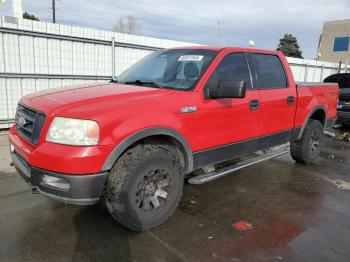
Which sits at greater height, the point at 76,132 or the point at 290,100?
the point at 290,100

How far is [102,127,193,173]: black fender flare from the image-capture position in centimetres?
282

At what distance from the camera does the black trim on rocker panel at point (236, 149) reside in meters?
3.72

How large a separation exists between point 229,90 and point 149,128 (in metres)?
1.02

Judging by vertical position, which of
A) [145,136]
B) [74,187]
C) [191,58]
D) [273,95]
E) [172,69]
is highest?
[191,58]

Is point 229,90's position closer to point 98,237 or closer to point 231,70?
point 231,70

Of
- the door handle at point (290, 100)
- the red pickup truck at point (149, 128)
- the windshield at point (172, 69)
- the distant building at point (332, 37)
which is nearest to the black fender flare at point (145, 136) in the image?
the red pickup truck at point (149, 128)

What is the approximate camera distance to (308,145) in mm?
5664

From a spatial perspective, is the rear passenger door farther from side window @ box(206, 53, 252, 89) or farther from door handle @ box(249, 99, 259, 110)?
side window @ box(206, 53, 252, 89)

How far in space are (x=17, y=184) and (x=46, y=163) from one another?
201 centimetres

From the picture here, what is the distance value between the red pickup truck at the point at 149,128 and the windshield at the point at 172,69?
14 millimetres

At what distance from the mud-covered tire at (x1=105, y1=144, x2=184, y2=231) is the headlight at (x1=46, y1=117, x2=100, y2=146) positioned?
0.39 meters

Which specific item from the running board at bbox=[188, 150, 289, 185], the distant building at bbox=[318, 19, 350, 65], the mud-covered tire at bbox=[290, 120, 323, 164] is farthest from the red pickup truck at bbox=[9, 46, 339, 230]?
the distant building at bbox=[318, 19, 350, 65]

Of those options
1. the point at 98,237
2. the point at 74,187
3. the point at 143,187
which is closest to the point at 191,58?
the point at 143,187

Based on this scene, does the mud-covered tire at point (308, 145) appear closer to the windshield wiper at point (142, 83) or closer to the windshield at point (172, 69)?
the windshield at point (172, 69)
